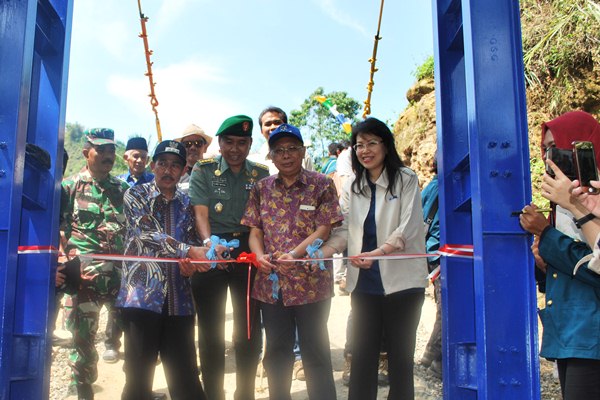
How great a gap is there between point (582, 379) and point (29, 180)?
2.96m

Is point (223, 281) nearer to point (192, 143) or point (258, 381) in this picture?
point (258, 381)

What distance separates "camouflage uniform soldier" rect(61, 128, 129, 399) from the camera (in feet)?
13.8

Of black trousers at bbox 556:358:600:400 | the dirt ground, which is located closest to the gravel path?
the dirt ground

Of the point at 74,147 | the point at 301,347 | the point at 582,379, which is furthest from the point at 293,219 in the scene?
the point at 74,147

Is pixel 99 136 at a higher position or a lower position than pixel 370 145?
higher

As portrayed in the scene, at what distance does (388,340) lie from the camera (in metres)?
3.31

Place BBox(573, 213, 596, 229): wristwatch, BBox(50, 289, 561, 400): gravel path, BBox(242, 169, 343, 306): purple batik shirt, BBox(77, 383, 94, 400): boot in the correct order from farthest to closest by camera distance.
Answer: BBox(50, 289, 561, 400): gravel path
BBox(77, 383, 94, 400): boot
BBox(242, 169, 343, 306): purple batik shirt
BBox(573, 213, 596, 229): wristwatch

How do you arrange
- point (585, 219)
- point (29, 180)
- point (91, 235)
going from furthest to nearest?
1. point (91, 235)
2. point (29, 180)
3. point (585, 219)

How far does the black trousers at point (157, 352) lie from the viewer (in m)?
3.27

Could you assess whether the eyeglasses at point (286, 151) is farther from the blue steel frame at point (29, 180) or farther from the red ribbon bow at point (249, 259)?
the blue steel frame at point (29, 180)

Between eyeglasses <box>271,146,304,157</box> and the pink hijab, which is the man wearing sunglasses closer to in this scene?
eyeglasses <box>271,146,304,157</box>

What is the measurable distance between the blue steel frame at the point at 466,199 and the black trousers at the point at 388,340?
12.3 inches

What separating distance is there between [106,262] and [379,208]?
2.35 m

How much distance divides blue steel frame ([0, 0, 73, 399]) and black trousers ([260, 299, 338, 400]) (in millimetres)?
1321
